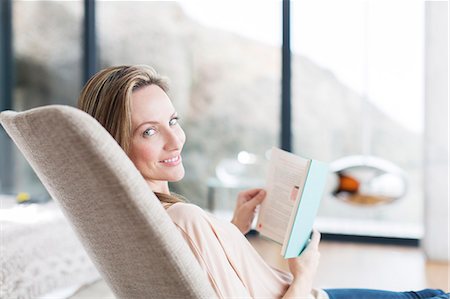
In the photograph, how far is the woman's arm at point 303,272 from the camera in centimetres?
143

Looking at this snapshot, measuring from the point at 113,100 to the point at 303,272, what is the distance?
57 centimetres

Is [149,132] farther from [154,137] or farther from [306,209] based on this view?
[306,209]

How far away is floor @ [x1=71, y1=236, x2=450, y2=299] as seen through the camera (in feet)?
10.3

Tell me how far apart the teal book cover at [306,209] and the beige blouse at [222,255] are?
86mm

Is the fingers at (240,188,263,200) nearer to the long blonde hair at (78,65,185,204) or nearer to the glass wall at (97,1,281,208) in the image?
the long blonde hair at (78,65,185,204)

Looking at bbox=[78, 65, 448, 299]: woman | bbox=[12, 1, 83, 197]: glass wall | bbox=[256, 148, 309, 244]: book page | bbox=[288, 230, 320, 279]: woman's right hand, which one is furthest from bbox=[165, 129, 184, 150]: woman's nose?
bbox=[12, 1, 83, 197]: glass wall

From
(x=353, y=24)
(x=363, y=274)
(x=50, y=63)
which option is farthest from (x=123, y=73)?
(x=50, y=63)

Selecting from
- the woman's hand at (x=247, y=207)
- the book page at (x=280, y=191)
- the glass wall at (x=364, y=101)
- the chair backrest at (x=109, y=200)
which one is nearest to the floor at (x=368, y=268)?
the glass wall at (x=364, y=101)

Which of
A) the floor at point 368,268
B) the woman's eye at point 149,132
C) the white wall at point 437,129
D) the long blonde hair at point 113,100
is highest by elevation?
the long blonde hair at point 113,100

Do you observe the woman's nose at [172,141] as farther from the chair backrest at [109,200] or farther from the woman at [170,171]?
the chair backrest at [109,200]

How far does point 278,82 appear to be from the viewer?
446 cm

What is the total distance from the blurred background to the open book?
264 cm

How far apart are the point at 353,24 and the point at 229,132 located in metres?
1.12

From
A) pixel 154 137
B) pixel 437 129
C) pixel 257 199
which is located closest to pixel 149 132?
pixel 154 137
